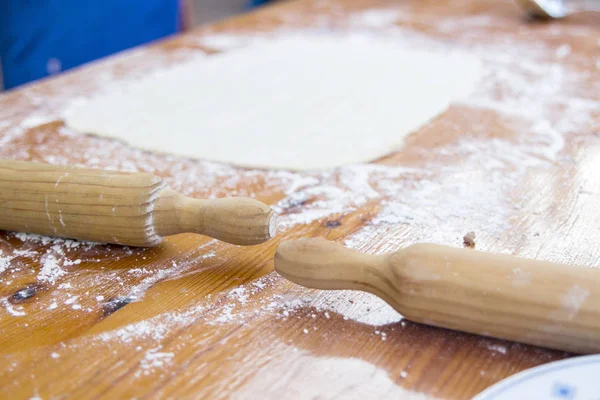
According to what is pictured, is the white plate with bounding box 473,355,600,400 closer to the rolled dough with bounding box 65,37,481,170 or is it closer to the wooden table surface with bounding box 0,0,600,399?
the wooden table surface with bounding box 0,0,600,399

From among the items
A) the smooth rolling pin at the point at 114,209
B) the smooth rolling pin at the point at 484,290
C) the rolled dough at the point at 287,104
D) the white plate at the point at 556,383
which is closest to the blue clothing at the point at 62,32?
the rolled dough at the point at 287,104

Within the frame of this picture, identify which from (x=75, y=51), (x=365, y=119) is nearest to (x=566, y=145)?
(x=365, y=119)

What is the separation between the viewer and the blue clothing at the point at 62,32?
7.81 feet

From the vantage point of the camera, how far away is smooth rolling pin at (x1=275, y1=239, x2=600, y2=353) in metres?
0.54

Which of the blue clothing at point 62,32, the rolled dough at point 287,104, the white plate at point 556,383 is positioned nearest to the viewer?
the white plate at point 556,383

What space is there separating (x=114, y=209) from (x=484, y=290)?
426 millimetres

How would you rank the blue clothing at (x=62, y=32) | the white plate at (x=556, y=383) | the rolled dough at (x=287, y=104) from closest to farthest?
the white plate at (x=556, y=383)
the rolled dough at (x=287, y=104)
the blue clothing at (x=62, y=32)

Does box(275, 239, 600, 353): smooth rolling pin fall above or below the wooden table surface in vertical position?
above

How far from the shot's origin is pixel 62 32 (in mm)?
2508

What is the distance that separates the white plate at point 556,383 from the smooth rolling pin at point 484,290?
0.15 feet

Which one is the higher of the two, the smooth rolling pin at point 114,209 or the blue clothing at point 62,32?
the smooth rolling pin at point 114,209

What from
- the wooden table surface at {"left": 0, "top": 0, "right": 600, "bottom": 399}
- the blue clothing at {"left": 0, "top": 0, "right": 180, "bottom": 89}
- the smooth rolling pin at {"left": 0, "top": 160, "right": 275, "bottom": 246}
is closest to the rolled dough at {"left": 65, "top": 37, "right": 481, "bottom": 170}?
the wooden table surface at {"left": 0, "top": 0, "right": 600, "bottom": 399}

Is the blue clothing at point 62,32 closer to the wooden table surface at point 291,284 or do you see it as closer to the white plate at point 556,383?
the wooden table surface at point 291,284

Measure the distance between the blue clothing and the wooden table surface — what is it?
3.76 ft
